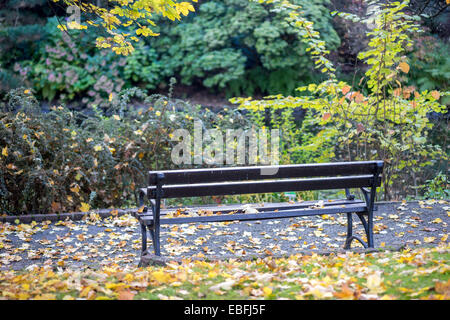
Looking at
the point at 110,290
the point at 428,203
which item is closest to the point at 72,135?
the point at 110,290

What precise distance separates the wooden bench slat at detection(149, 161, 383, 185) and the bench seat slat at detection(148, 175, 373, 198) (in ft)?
0.16

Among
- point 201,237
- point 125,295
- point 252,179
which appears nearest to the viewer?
point 125,295

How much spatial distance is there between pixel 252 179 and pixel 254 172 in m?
0.08

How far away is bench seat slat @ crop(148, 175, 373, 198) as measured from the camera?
12.9ft

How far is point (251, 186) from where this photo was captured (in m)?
4.11

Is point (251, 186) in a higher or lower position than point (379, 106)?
lower

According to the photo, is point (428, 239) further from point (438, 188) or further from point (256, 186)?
point (438, 188)

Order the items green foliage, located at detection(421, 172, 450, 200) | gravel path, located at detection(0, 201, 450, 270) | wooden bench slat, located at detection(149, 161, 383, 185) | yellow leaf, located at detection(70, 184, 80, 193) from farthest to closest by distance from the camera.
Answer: green foliage, located at detection(421, 172, 450, 200) < yellow leaf, located at detection(70, 184, 80, 193) < gravel path, located at detection(0, 201, 450, 270) < wooden bench slat, located at detection(149, 161, 383, 185)

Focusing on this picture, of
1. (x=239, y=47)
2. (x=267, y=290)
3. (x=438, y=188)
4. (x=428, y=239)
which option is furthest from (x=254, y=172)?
(x=239, y=47)

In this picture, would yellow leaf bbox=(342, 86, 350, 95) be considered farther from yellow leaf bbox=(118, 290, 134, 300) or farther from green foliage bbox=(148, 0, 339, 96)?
green foliage bbox=(148, 0, 339, 96)

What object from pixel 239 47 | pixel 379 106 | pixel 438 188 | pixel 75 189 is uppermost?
pixel 239 47

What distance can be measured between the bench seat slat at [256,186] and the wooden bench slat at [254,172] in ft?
0.16

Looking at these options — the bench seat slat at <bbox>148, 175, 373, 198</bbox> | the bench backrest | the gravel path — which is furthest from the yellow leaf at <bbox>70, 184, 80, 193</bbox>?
the bench seat slat at <bbox>148, 175, 373, 198</bbox>

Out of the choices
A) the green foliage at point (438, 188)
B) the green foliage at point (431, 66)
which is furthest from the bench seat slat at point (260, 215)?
the green foliage at point (431, 66)
